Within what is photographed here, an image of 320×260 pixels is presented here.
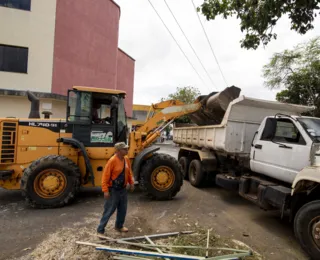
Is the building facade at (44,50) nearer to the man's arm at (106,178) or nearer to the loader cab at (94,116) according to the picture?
the loader cab at (94,116)

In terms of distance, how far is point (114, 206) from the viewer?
420 centimetres

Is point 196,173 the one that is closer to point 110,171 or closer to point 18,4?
point 110,171

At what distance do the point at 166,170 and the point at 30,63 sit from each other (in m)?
11.6

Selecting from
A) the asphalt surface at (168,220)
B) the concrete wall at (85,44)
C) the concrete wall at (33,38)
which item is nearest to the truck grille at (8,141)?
the asphalt surface at (168,220)

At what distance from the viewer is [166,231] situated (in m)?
4.49

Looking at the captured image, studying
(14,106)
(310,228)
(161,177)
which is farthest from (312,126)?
(14,106)

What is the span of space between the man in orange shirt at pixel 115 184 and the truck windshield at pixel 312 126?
3.43 metres

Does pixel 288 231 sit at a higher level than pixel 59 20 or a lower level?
lower

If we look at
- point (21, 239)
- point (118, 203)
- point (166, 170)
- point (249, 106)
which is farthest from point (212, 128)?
point (21, 239)

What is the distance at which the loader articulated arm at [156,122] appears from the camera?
660cm

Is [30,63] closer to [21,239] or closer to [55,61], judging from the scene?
[55,61]

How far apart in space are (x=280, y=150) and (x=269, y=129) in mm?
659

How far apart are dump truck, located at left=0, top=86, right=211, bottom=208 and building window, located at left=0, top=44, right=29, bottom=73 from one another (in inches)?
340

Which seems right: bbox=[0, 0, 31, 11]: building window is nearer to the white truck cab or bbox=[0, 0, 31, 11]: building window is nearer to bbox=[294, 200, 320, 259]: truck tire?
the white truck cab
